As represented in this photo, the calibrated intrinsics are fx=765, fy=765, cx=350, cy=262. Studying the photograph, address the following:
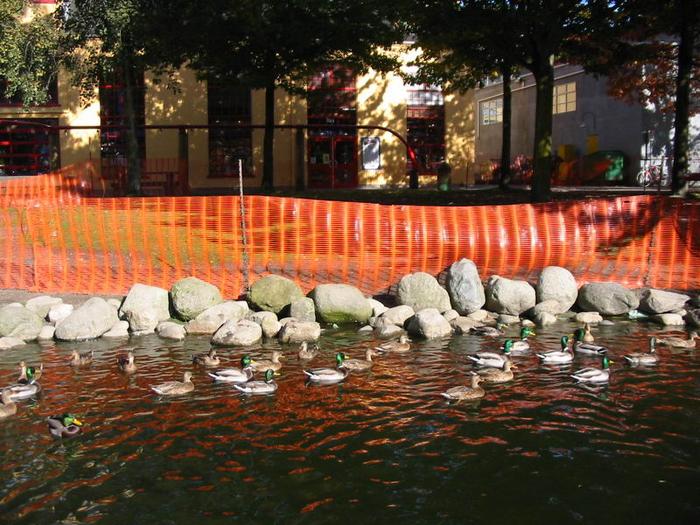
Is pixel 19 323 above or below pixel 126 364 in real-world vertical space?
above

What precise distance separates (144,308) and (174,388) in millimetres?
3944

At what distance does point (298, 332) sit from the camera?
12.8m

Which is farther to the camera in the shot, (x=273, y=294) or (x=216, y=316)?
(x=273, y=294)

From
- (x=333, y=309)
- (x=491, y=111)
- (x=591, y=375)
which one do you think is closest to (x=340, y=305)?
(x=333, y=309)

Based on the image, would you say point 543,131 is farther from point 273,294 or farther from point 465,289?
point 273,294

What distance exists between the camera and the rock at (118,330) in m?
13.2

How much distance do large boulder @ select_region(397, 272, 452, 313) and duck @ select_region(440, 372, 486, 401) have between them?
4.10m

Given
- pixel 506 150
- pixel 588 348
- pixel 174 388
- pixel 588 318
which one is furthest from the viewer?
pixel 506 150

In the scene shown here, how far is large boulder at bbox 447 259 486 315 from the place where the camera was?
14.2 metres

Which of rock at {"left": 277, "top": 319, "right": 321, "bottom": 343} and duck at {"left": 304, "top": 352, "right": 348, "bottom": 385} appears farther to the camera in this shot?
rock at {"left": 277, "top": 319, "right": 321, "bottom": 343}

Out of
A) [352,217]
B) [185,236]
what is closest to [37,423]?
[185,236]

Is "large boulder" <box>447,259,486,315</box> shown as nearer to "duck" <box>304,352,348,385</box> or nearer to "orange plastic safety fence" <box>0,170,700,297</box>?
"orange plastic safety fence" <box>0,170,700,297</box>

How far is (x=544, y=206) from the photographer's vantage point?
51.3 feet

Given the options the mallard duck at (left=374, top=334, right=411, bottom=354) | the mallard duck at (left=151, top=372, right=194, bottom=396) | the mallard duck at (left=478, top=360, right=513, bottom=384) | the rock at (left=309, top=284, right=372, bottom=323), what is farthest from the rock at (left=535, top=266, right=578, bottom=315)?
the mallard duck at (left=151, top=372, right=194, bottom=396)
